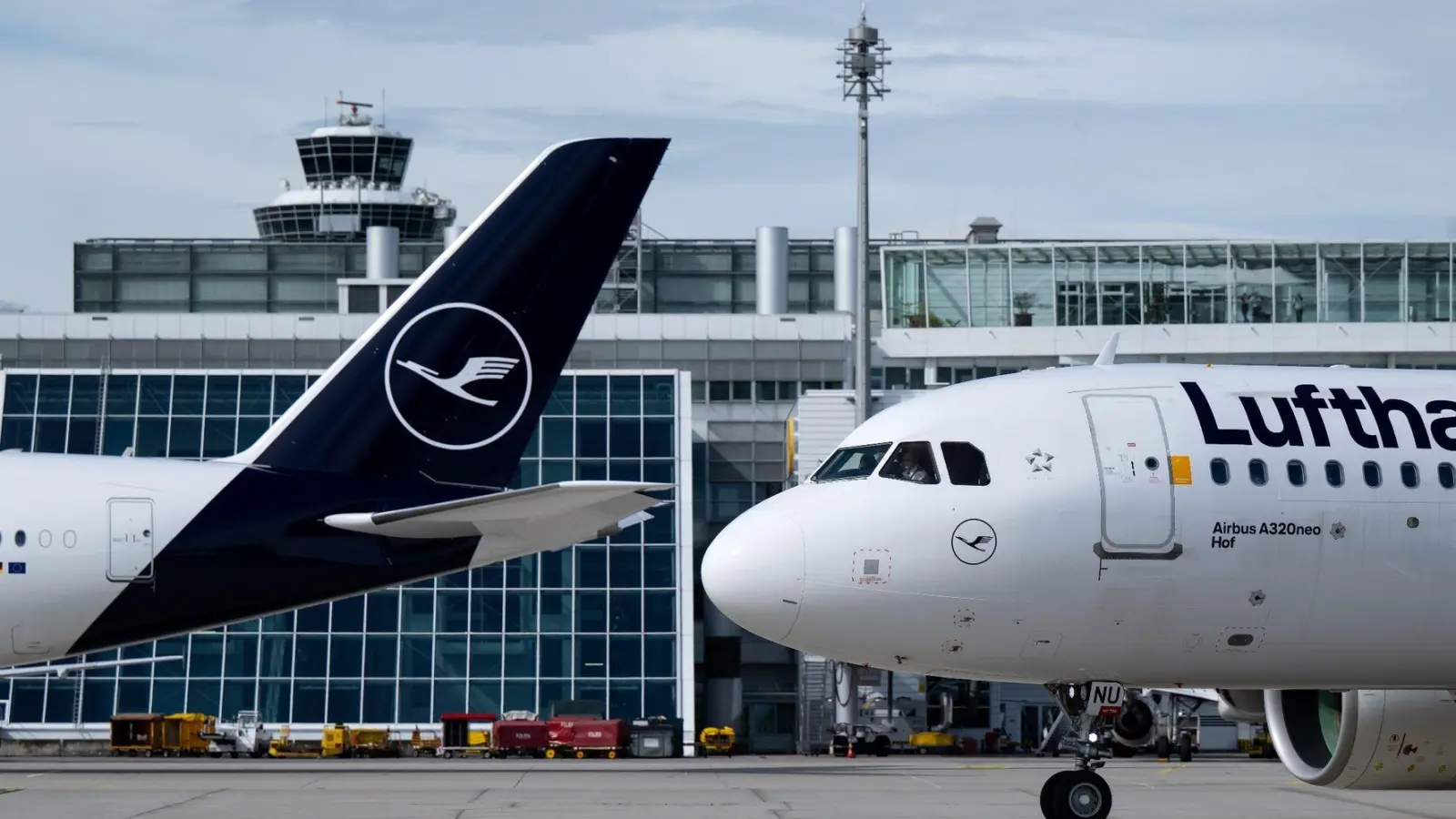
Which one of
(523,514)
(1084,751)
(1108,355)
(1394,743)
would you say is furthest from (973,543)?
(523,514)

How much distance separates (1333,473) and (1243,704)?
4.01 m

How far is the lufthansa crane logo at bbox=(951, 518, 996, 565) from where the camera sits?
17.8m

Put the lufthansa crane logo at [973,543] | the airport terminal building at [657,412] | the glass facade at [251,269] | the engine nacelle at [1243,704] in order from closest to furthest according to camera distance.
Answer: the lufthansa crane logo at [973,543] → the engine nacelle at [1243,704] → the airport terminal building at [657,412] → the glass facade at [251,269]

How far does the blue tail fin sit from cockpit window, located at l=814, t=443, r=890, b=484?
13095 mm

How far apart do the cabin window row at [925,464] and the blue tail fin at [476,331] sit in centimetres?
1351

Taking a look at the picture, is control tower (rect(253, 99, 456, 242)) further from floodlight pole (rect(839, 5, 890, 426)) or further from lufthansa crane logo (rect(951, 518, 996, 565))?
lufthansa crane logo (rect(951, 518, 996, 565))

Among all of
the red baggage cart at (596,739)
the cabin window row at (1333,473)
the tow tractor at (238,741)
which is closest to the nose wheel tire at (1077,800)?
the cabin window row at (1333,473)

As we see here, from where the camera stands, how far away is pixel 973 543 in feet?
58.4

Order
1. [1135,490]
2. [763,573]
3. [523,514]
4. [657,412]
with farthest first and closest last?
[657,412] → [523,514] → [1135,490] → [763,573]

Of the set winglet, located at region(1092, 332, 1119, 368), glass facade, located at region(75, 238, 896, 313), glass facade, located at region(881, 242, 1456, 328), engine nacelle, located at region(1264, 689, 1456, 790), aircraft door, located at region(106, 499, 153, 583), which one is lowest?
engine nacelle, located at region(1264, 689, 1456, 790)

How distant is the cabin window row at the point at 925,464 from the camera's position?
18.1 meters

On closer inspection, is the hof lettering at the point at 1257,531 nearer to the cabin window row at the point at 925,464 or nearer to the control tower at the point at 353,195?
the cabin window row at the point at 925,464

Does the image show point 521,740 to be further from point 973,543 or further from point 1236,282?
point 973,543

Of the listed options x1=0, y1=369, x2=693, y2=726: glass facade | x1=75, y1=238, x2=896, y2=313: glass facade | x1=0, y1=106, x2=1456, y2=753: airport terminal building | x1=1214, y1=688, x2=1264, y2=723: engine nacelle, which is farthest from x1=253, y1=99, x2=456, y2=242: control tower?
x1=1214, y1=688, x2=1264, y2=723: engine nacelle
